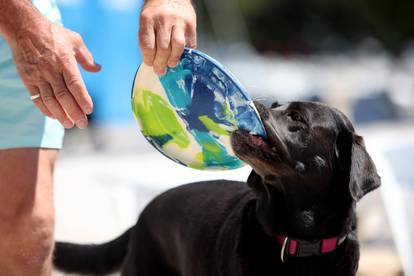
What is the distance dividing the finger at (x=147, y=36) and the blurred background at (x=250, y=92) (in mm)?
857

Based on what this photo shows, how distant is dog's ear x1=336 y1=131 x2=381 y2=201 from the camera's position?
3.22 meters

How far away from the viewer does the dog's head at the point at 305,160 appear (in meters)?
3.35

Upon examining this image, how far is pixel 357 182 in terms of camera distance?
3.22 meters

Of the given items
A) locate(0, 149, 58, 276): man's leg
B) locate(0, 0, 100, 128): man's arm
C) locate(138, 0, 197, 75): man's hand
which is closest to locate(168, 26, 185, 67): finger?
locate(138, 0, 197, 75): man's hand

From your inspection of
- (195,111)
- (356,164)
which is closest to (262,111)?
(195,111)

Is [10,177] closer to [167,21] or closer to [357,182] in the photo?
[167,21]

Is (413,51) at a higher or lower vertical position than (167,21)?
lower

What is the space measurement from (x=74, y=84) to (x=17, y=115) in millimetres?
935

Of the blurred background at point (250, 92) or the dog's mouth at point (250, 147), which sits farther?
the blurred background at point (250, 92)

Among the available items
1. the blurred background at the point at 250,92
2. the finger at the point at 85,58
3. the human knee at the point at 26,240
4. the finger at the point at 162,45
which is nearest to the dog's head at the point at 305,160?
the blurred background at the point at 250,92

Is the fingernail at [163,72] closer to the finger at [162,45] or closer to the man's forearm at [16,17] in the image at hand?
the finger at [162,45]

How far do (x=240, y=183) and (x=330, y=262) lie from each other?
2.73 feet

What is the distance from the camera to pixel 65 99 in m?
2.69

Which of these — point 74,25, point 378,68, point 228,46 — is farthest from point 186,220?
point 378,68
